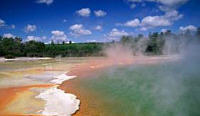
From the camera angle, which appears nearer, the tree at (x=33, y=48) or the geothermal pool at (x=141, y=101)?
the geothermal pool at (x=141, y=101)

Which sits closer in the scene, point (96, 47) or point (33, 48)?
point (33, 48)

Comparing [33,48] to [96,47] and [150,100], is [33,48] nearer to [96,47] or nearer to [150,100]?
[96,47]

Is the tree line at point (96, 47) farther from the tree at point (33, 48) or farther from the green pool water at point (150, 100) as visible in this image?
the green pool water at point (150, 100)

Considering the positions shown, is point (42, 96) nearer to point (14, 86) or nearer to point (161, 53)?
point (14, 86)

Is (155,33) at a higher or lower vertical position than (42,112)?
higher

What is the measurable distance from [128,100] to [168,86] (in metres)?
7.02

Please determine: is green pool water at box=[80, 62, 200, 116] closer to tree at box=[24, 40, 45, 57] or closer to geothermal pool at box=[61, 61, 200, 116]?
geothermal pool at box=[61, 61, 200, 116]

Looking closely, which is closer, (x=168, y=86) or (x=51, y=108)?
(x=51, y=108)

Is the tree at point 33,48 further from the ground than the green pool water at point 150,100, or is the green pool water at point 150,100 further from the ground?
the tree at point 33,48

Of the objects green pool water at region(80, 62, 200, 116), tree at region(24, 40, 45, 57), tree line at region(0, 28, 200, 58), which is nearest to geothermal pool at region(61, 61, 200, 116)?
green pool water at region(80, 62, 200, 116)

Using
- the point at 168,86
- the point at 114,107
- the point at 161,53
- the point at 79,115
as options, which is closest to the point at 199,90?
the point at 168,86

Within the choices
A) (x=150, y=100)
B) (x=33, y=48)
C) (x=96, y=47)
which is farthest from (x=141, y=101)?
(x=33, y=48)

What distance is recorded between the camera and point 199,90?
1722 cm

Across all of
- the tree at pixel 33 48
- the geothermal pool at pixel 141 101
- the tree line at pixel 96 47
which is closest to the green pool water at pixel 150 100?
the geothermal pool at pixel 141 101
